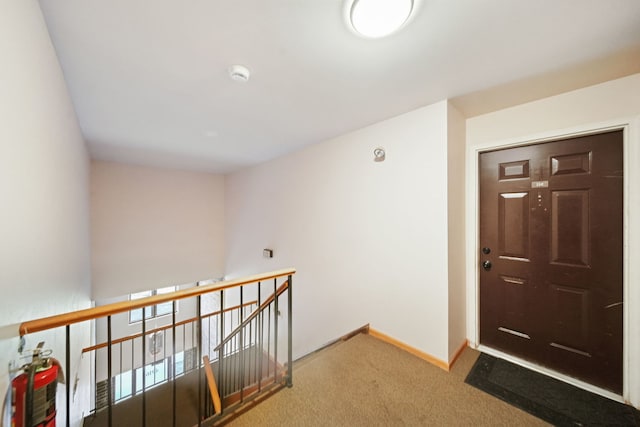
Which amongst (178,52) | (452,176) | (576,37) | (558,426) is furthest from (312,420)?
(576,37)

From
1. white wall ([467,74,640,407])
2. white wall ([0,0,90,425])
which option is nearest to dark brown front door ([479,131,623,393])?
white wall ([467,74,640,407])

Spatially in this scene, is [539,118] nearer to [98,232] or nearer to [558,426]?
[558,426]

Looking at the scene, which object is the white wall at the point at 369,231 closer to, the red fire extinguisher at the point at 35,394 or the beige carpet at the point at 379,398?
the beige carpet at the point at 379,398

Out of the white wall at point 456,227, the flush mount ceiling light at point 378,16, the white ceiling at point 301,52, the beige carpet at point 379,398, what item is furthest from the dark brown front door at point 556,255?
the flush mount ceiling light at point 378,16

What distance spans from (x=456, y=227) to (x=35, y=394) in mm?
2626

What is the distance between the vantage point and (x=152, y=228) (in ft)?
14.4

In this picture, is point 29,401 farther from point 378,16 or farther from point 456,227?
point 456,227

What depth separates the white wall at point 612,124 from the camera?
1.53 meters

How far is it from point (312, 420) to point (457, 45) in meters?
2.45

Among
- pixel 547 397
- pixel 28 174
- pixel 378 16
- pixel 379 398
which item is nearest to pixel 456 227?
pixel 547 397

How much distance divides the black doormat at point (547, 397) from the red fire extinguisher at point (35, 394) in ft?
8.05

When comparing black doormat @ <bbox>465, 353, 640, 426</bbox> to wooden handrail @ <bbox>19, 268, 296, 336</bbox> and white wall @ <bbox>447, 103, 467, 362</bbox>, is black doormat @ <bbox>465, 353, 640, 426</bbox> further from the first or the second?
wooden handrail @ <bbox>19, 268, 296, 336</bbox>

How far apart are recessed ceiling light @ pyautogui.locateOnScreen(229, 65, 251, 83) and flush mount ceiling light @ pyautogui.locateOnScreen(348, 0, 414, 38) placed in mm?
750

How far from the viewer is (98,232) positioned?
Answer: 3877 mm
